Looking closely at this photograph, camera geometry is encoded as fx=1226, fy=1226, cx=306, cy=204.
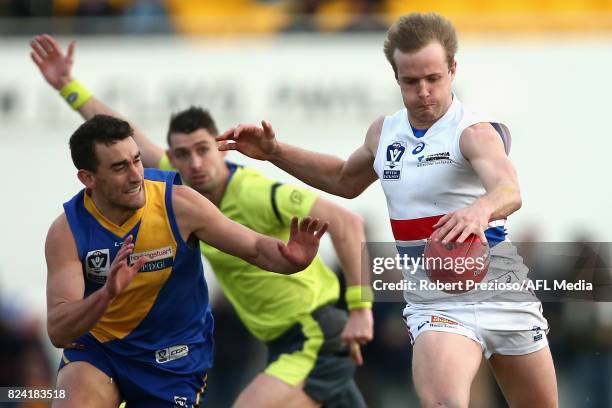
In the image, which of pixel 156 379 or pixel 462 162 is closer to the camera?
pixel 462 162

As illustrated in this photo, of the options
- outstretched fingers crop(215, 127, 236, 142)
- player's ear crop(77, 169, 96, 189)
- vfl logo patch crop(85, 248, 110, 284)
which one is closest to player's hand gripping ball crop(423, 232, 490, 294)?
outstretched fingers crop(215, 127, 236, 142)

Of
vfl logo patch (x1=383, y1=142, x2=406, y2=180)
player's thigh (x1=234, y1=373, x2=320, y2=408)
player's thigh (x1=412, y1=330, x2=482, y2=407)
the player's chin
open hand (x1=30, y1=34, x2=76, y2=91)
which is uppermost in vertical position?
open hand (x1=30, y1=34, x2=76, y2=91)

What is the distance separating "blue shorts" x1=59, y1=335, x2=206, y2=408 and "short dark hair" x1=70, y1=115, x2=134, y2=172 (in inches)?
38.1

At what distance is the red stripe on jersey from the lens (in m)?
6.07

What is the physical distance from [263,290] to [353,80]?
20.0 feet

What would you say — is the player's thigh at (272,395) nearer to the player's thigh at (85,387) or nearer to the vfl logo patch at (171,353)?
the vfl logo patch at (171,353)

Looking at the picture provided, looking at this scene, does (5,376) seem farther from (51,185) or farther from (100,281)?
(100,281)

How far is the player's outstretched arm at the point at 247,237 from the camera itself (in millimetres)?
6145

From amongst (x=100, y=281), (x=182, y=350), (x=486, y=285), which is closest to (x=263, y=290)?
(x=182, y=350)

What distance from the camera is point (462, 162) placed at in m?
5.97

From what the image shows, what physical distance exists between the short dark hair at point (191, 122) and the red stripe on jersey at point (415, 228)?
218 cm

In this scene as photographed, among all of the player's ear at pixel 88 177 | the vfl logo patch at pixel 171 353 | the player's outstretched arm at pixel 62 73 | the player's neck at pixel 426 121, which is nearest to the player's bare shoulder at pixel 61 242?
the player's ear at pixel 88 177

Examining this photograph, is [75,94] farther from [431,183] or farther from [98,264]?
[431,183]

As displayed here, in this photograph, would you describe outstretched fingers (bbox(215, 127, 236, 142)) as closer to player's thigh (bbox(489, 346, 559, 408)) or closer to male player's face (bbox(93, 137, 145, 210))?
male player's face (bbox(93, 137, 145, 210))
